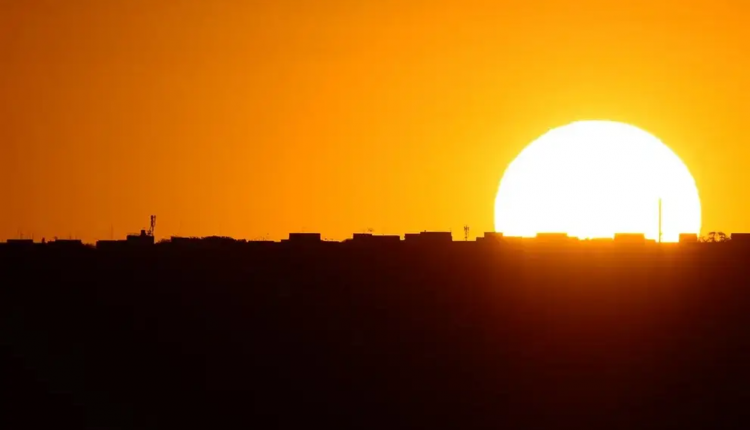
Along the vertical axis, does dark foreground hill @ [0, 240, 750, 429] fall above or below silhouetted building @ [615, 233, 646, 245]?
below

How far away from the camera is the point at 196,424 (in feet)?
210

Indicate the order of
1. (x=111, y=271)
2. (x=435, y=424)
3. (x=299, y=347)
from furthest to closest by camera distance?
(x=111, y=271) < (x=299, y=347) < (x=435, y=424)

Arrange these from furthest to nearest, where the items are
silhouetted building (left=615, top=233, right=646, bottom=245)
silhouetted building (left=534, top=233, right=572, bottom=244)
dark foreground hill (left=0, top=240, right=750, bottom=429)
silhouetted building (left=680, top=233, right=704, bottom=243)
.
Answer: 1. silhouetted building (left=680, top=233, right=704, bottom=243)
2. silhouetted building (left=534, top=233, right=572, bottom=244)
3. silhouetted building (left=615, top=233, right=646, bottom=245)
4. dark foreground hill (left=0, top=240, right=750, bottom=429)

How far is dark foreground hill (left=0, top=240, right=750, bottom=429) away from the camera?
6412 cm

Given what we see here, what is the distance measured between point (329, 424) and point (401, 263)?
885 cm

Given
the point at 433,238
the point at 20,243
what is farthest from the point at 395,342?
the point at 20,243

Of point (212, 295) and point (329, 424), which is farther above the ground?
point (212, 295)

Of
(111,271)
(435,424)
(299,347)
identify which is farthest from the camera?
(111,271)

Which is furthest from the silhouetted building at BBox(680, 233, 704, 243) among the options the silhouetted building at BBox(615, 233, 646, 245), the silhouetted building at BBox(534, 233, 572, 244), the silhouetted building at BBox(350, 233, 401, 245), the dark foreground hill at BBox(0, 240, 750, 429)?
the silhouetted building at BBox(350, 233, 401, 245)

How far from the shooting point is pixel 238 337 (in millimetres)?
68625

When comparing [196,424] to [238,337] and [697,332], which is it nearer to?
[238,337]

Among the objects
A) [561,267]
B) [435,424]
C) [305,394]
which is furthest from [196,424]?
[561,267]

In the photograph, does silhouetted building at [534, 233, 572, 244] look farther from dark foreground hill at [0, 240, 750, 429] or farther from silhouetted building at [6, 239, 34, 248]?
silhouetted building at [6, 239, 34, 248]

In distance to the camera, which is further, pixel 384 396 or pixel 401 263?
pixel 401 263
